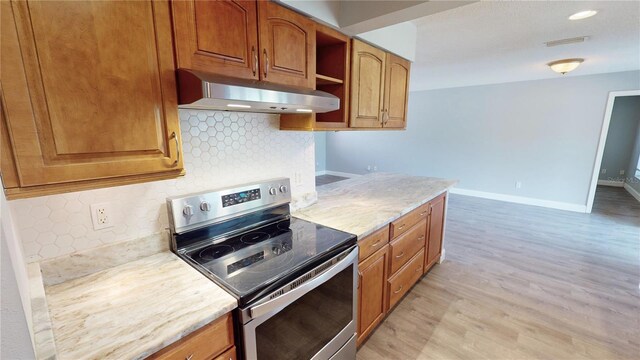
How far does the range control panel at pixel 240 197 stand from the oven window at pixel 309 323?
64cm

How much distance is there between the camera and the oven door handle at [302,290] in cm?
103

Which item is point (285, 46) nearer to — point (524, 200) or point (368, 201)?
point (368, 201)

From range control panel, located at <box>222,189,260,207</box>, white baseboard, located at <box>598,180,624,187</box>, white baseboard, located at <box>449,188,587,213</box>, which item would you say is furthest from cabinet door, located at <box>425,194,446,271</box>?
white baseboard, located at <box>598,180,624,187</box>

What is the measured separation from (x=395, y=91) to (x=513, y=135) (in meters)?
4.04

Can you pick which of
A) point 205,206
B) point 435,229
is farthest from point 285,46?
point 435,229

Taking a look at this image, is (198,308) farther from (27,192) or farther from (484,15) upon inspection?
(484,15)

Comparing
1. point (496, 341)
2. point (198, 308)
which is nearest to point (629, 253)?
point (496, 341)

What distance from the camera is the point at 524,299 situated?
242cm

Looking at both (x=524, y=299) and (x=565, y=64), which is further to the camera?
(x=565, y=64)

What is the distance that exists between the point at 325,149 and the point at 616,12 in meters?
6.48

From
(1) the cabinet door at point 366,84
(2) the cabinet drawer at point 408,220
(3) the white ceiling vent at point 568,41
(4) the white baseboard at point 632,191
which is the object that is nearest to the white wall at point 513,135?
(4) the white baseboard at point 632,191

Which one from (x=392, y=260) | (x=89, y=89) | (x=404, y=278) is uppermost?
(x=89, y=89)

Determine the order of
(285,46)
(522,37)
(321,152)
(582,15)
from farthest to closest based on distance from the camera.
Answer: (321,152), (522,37), (582,15), (285,46)

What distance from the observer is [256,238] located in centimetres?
153
